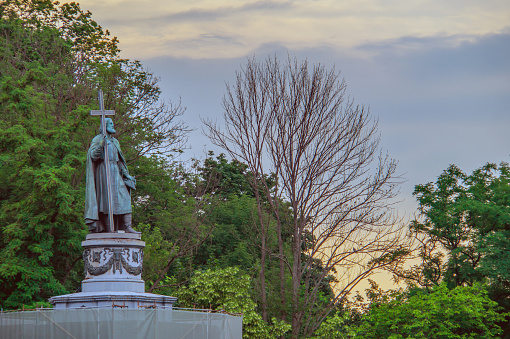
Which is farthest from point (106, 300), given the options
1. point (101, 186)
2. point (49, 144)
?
point (49, 144)

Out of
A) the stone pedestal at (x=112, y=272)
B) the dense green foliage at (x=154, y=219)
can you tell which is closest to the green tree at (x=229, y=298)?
→ the dense green foliage at (x=154, y=219)

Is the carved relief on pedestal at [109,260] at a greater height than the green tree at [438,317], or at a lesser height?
greater

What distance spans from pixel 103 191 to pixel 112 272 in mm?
1922

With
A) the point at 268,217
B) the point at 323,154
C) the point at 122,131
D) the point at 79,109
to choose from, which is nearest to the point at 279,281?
the point at 268,217

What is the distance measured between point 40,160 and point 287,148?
11.9 m

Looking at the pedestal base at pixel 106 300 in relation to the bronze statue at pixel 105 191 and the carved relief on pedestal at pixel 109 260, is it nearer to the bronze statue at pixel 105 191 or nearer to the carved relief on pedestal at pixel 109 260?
the carved relief on pedestal at pixel 109 260

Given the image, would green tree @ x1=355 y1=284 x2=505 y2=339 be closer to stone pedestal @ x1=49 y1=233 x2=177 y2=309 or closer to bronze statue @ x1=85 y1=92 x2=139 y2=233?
stone pedestal @ x1=49 y1=233 x2=177 y2=309

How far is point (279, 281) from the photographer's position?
37.9m

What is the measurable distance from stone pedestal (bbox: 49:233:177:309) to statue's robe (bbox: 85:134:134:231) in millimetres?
559

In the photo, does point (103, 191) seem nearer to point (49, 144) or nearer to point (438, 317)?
point (49, 144)

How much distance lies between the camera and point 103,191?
62.0ft

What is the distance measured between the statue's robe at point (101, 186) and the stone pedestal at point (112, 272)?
1.83ft

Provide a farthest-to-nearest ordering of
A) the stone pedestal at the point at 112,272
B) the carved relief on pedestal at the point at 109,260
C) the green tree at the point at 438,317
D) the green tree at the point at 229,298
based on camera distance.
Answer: the green tree at the point at 438,317, the green tree at the point at 229,298, the carved relief on pedestal at the point at 109,260, the stone pedestal at the point at 112,272

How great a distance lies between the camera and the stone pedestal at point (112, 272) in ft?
60.2
